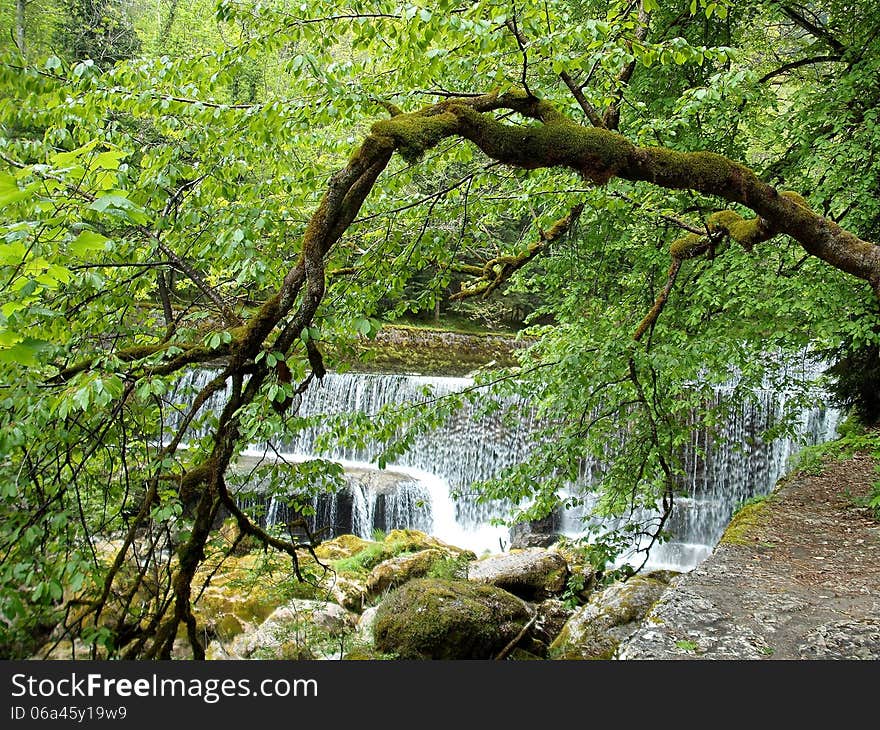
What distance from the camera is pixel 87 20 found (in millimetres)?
20469

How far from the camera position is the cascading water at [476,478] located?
11180 mm

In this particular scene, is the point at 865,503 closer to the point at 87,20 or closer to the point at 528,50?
the point at 528,50

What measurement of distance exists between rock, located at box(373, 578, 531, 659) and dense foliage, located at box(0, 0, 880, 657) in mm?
1817

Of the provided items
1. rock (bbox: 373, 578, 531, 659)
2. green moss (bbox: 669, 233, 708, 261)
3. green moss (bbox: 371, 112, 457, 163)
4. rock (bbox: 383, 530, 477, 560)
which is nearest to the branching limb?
green moss (bbox: 669, 233, 708, 261)

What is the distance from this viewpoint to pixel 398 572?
848 cm

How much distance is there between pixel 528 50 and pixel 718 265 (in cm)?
372

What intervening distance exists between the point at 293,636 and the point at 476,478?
6.40 meters

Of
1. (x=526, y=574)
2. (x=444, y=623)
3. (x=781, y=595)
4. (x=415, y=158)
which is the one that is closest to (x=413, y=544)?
(x=526, y=574)

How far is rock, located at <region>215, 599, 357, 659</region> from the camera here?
6469 millimetres

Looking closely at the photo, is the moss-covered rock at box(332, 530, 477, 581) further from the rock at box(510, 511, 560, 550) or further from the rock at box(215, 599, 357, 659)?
the rock at box(215, 599, 357, 659)

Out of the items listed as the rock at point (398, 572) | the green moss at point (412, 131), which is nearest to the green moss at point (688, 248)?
the green moss at point (412, 131)

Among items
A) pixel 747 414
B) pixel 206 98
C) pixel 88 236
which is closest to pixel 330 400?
pixel 747 414

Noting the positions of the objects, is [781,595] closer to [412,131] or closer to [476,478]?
[412,131]

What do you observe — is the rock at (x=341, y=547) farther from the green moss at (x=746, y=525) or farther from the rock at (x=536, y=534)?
the green moss at (x=746, y=525)
